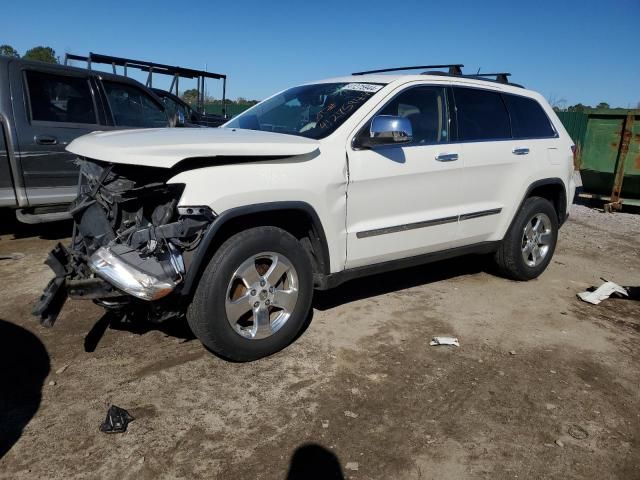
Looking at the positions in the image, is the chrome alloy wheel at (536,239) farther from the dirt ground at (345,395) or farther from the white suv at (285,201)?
the dirt ground at (345,395)

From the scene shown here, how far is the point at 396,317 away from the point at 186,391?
6.30 ft

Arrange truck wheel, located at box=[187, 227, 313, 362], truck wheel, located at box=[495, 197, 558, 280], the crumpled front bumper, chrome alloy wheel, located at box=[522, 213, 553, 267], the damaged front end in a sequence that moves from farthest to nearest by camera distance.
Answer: chrome alloy wheel, located at box=[522, 213, 553, 267], truck wheel, located at box=[495, 197, 558, 280], truck wheel, located at box=[187, 227, 313, 362], the crumpled front bumper, the damaged front end

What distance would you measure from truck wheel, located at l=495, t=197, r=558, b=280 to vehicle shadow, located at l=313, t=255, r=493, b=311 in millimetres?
430

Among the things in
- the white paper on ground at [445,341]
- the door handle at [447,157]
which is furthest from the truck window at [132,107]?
the white paper on ground at [445,341]

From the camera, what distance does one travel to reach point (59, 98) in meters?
5.90

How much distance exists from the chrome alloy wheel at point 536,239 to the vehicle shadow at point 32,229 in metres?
5.27

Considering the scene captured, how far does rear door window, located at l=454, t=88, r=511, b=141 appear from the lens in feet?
14.9

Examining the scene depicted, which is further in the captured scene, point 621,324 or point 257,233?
point 621,324

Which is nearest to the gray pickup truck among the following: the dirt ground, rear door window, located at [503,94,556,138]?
the dirt ground

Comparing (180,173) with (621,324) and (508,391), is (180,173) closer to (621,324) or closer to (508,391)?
(508,391)

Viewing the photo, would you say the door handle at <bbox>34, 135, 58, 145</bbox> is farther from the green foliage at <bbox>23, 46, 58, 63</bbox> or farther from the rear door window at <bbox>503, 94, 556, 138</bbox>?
the green foliage at <bbox>23, 46, 58, 63</bbox>

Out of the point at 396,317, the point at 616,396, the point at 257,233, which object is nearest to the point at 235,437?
the point at 257,233

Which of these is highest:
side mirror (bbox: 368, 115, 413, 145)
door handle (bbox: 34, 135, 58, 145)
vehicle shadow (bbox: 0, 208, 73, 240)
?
side mirror (bbox: 368, 115, 413, 145)

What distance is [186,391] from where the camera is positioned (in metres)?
3.15
